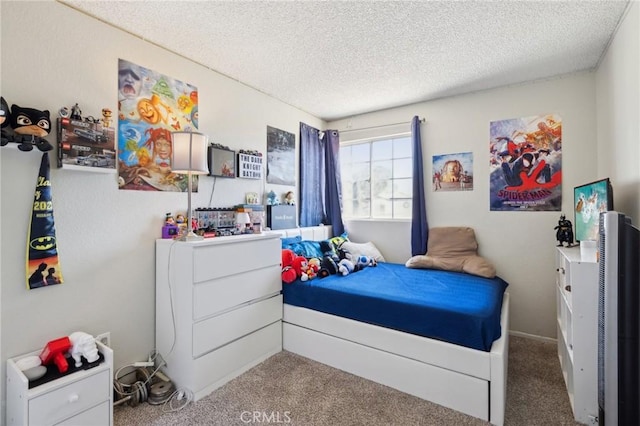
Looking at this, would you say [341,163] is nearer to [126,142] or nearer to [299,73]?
[299,73]

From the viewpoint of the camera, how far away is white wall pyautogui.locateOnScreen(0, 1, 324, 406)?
5.16ft

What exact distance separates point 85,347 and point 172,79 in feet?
6.36

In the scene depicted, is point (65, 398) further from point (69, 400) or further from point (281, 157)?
point (281, 157)

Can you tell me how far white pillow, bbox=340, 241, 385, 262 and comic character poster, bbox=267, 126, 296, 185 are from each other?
102 centimetres

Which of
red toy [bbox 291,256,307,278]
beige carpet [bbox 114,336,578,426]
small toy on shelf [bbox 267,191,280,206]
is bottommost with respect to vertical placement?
beige carpet [bbox 114,336,578,426]

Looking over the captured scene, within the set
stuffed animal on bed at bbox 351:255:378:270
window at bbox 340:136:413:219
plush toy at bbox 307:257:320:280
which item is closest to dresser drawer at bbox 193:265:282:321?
plush toy at bbox 307:257:320:280

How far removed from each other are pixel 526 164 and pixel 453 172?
666 millimetres

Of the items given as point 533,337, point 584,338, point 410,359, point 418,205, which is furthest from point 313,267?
point 533,337

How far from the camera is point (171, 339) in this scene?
2033 millimetres

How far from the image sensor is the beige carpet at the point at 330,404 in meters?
1.70

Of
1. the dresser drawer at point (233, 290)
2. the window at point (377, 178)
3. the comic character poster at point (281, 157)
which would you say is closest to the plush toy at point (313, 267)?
the dresser drawer at point (233, 290)

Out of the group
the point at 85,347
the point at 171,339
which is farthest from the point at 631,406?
the point at 85,347

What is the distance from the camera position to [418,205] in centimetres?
336

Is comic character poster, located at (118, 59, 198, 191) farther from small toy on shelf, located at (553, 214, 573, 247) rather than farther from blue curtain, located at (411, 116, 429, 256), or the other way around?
small toy on shelf, located at (553, 214, 573, 247)
